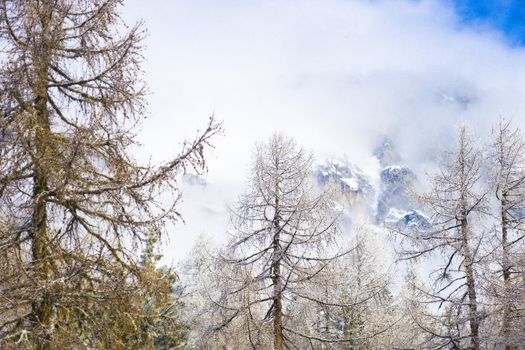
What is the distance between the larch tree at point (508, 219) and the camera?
11.6 meters

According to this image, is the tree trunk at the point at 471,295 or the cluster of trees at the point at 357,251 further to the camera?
the tree trunk at the point at 471,295

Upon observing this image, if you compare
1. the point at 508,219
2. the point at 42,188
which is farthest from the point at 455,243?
the point at 42,188

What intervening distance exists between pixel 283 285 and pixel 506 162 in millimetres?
7475

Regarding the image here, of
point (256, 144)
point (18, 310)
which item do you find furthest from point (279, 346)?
point (18, 310)

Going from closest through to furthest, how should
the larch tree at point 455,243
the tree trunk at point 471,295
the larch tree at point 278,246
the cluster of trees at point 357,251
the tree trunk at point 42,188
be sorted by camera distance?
the tree trunk at point 42,188
the larch tree at point 278,246
the cluster of trees at point 357,251
the tree trunk at point 471,295
the larch tree at point 455,243

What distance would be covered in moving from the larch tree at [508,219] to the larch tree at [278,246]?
4.29 meters

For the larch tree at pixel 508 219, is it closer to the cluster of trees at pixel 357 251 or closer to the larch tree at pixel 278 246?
the cluster of trees at pixel 357 251

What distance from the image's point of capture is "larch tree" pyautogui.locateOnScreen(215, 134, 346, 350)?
10656mm

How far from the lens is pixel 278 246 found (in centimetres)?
1110

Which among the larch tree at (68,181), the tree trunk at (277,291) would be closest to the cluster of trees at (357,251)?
the tree trunk at (277,291)

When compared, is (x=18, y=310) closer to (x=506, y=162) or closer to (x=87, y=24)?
(x=87, y=24)

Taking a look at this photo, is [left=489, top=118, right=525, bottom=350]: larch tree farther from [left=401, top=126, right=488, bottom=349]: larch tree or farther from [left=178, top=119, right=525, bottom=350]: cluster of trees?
[left=401, top=126, right=488, bottom=349]: larch tree

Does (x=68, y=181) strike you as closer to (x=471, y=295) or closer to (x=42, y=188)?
(x=42, y=188)

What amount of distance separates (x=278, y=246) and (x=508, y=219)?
658cm
